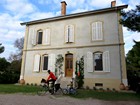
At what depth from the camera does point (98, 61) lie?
14.6 metres

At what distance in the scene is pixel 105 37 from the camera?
573 inches

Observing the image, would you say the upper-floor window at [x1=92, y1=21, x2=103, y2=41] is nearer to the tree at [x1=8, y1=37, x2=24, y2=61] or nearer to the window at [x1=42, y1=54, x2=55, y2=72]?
the window at [x1=42, y1=54, x2=55, y2=72]

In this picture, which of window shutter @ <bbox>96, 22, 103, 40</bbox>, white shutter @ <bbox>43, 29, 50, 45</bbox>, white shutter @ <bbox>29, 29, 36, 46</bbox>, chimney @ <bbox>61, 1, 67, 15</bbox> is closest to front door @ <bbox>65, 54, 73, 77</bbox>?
white shutter @ <bbox>43, 29, 50, 45</bbox>

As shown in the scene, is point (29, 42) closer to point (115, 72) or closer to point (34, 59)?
point (34, 59)

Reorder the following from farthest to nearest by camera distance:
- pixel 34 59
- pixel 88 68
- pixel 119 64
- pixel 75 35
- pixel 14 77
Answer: pixel 14 77
pixel 34 59
pixel 75 35
pixel 88 68
pixel 119 64

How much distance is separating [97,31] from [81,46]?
217 cm

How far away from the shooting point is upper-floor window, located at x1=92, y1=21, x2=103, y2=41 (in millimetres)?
14843

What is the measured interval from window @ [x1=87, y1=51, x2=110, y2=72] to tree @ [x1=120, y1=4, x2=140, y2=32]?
18.0 ft

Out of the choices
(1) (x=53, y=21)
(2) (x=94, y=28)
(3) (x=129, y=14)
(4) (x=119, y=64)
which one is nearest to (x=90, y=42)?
(2) (x=94, y=28)

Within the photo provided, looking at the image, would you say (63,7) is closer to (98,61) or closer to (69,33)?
(69,33)

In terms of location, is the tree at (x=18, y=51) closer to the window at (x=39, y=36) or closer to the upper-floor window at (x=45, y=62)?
the window at (x=39, y=36)

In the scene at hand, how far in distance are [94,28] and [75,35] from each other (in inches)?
82.7

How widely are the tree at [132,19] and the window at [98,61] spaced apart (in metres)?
5.97

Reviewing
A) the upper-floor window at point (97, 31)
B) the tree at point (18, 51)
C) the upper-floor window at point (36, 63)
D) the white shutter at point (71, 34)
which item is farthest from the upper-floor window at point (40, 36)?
the tree at point (18, 51)
